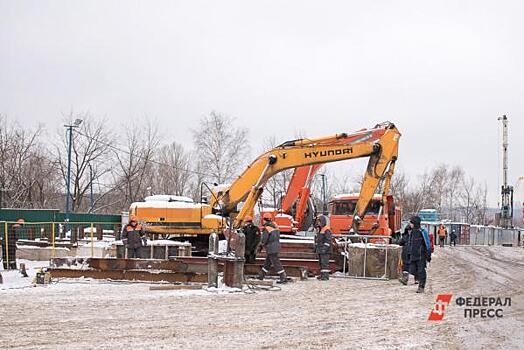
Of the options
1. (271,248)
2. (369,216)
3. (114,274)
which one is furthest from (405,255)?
(114,274)

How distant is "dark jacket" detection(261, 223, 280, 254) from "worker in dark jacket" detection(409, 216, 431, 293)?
336 cm

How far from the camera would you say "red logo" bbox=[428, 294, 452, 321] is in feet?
34.1

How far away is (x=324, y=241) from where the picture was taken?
17.1 meters

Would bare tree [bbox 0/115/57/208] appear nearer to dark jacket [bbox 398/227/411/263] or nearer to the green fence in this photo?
the green fence

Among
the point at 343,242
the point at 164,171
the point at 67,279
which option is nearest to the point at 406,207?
the point at 164,171

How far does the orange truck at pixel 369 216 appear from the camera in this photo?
23297 mm

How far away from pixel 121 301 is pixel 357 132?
37.4ft

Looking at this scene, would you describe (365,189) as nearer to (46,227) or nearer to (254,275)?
(254,275)

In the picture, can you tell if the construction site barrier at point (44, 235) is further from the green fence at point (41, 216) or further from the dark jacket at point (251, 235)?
the dark jacket at point (251, 235)

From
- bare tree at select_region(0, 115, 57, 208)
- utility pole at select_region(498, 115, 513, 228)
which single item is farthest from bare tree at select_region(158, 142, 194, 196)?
utility pole at select_region(498, 115, 513, 228)

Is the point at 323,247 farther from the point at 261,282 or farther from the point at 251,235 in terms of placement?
the point at 261,282

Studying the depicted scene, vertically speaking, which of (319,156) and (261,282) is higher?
(319,156)

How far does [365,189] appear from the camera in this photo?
20.9 m

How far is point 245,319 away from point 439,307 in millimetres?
3832
